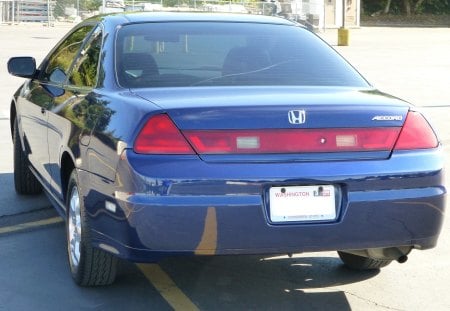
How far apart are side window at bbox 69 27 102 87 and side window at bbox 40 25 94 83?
0.22m

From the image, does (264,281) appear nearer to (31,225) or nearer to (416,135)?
(416,135)

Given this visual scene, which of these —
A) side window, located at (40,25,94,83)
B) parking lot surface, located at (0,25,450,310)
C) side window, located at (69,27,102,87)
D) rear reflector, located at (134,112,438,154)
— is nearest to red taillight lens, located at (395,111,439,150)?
rear reflector, located at (134,112,438,154)

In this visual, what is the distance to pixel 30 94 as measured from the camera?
269 inches

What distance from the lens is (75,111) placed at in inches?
211

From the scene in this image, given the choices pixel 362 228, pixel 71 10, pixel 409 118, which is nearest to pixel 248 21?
pixel 409 118

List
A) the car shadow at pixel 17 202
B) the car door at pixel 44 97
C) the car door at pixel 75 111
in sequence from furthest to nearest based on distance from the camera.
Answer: the car shadow at pixel 17 202
the car door at pixel 44 97
the car door at pixel 75 111

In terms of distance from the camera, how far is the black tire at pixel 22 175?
7.50 metres

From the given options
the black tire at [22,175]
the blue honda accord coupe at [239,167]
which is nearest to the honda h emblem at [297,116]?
the blue honda accord coupe at [239,167]

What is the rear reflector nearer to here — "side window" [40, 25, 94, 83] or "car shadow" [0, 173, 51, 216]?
"side window" [40, 25, 94, 83]

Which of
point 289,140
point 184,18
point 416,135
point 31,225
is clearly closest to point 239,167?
point 289,140

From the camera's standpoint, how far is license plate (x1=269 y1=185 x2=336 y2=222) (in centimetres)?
438

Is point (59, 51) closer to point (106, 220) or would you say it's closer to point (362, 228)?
point (106, 220)

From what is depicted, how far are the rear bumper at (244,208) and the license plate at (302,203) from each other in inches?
1.3

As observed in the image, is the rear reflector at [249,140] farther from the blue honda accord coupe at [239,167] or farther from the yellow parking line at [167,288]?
the yellow parking line at [167,288]
